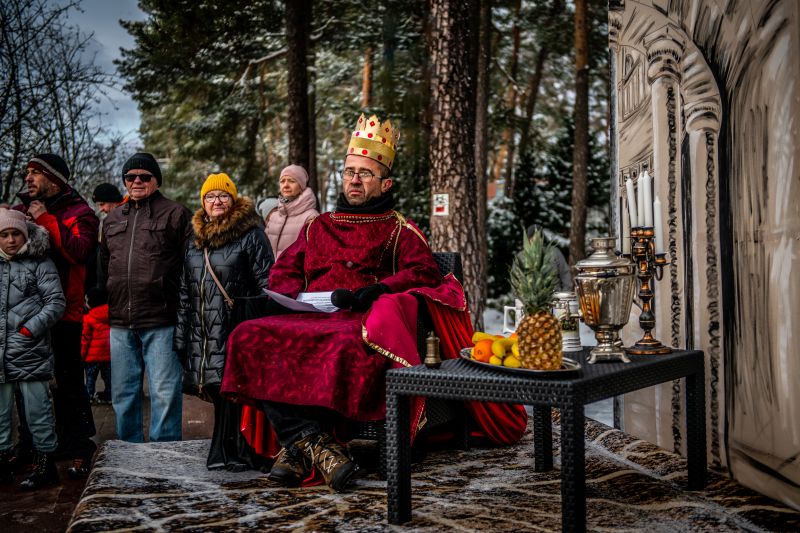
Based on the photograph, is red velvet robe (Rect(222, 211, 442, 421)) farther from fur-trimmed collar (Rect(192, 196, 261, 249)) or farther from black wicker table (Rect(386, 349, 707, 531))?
black wicker table (Rect(386, 349, 707, 531))

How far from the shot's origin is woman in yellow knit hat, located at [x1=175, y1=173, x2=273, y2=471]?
4480mm

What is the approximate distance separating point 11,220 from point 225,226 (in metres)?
1.32

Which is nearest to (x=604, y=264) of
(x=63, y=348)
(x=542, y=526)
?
(x=542, y=526)

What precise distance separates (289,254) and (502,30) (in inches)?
607

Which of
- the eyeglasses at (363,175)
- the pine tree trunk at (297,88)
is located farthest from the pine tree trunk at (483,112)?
the eyeglasses at (363,175)

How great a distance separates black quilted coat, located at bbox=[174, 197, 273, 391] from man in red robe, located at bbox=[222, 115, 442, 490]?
0.85 feet

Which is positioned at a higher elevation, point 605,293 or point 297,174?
point 297,174

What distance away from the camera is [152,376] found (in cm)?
491

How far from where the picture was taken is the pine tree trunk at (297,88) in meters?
11.4

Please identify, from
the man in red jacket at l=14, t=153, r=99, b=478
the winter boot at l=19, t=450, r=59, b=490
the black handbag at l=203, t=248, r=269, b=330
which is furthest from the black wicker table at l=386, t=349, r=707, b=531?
the man in red jacket at l=14, t=153, r=99, b=478

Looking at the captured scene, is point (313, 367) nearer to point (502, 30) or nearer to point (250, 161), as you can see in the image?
point (250, 161)

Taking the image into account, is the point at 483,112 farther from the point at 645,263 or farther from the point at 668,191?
the point at 645,263

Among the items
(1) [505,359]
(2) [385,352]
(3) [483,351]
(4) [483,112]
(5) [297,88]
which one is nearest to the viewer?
(1) [505,359]

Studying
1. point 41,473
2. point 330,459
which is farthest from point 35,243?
point 330,459
